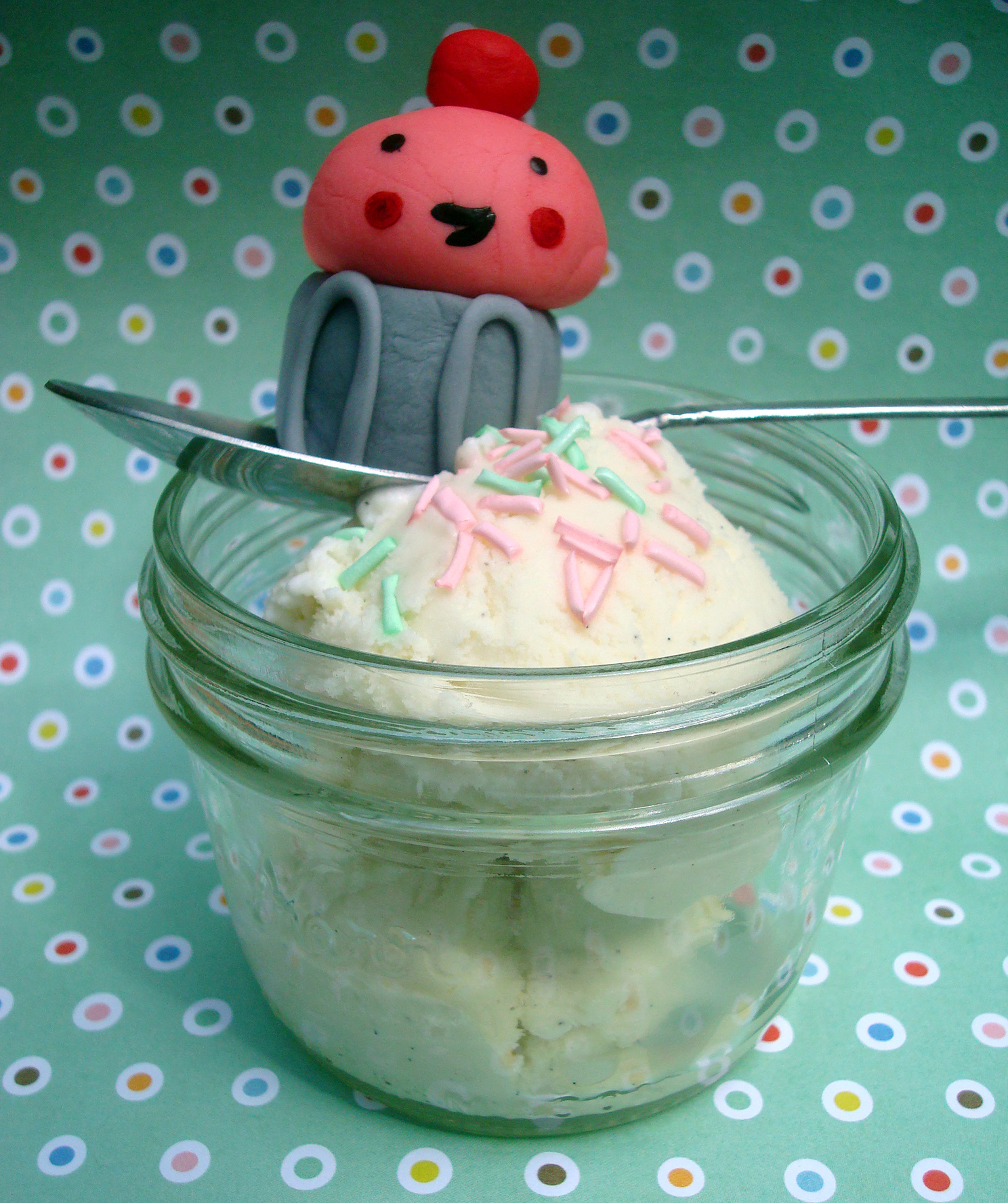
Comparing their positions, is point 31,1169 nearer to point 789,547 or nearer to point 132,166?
point 789,547

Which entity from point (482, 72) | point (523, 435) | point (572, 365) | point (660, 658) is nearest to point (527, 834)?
point (660, 658)

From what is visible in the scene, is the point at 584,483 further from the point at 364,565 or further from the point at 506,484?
the point at 364,565

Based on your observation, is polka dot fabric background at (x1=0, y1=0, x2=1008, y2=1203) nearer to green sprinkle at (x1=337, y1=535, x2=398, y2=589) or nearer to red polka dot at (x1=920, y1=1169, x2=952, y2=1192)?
red polka dot at (x1=920, y1=1169, x2=952, y2=1192)

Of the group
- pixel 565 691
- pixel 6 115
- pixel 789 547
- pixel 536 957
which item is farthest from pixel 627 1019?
pixel 6 115

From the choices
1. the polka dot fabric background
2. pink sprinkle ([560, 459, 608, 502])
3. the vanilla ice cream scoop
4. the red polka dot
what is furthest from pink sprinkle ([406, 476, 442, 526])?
the red polka dot

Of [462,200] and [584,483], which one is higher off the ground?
[462,200]

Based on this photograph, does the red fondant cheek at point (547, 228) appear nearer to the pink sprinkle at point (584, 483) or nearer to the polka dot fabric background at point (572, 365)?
the pink sprinkle at point (584, 483)

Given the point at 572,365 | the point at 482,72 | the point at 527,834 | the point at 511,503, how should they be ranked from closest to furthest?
1. the point at 527,834
2. the point at 511,503
3. the point at 482,72
4. the point at 572,365
